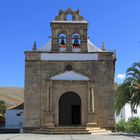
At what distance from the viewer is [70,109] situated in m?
27.4

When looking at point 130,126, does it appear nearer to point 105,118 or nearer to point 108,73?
point 105,118

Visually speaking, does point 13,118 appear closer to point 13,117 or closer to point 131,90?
point 13,117

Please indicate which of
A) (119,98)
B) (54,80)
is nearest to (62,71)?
(54,80)

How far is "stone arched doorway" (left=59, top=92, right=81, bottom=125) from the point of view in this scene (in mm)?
27125

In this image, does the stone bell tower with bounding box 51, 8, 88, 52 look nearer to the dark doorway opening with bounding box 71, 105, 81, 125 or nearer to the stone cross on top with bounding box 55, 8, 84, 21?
the stone cross on top with bounding box 55, 8, 84, 21

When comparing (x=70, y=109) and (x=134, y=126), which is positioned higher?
(x=70, y=109)

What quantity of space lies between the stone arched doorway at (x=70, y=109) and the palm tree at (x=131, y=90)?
3.42 meters

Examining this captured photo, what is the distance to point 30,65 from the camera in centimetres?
2706

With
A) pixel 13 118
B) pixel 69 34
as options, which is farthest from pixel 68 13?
pixel 13 118

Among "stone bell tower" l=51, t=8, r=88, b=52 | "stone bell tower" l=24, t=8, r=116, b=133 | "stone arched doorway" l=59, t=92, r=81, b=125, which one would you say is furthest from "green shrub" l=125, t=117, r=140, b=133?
"stone bell tower" l=51, t=8, r=88, b=52

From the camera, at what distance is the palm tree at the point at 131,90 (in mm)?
24484

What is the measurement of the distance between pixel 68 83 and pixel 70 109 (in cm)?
222

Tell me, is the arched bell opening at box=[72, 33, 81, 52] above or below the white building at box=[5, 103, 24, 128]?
above

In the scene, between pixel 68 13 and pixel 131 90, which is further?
pixel 68 13
